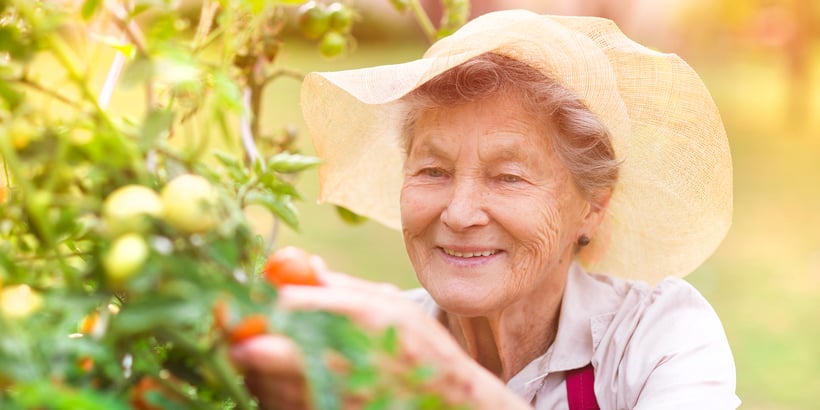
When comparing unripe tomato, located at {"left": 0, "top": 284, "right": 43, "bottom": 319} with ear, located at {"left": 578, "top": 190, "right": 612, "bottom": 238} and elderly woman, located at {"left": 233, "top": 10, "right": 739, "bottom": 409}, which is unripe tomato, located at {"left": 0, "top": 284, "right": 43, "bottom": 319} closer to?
elderly woman, located at {"left": 233, "top": 10, "right": 739, "bottom": 409}

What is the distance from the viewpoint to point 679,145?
1698mm

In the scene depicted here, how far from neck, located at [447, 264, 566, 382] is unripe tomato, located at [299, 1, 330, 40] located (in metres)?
0.57

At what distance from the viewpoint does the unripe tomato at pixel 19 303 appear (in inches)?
26.9

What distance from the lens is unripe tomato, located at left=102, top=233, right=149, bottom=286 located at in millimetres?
652

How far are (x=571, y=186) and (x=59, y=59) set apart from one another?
3.49ft

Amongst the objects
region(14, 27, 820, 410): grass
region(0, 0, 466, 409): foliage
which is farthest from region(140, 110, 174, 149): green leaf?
region(14, 27, 820, 410): grass

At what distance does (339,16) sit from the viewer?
175 cm

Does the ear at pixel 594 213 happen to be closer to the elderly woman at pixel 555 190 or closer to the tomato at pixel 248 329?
the elderly woman at pixel 555 190

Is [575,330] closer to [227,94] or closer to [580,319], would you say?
[580,319]

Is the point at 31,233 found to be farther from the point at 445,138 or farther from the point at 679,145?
the point at 679,145

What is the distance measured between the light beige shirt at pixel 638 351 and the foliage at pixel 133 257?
0.86 metres

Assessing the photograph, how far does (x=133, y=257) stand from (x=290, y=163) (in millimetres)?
423

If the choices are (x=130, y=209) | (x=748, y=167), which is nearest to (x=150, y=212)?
(x=130, y=209)

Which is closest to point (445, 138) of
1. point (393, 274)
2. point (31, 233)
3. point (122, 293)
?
point (122, 293)
